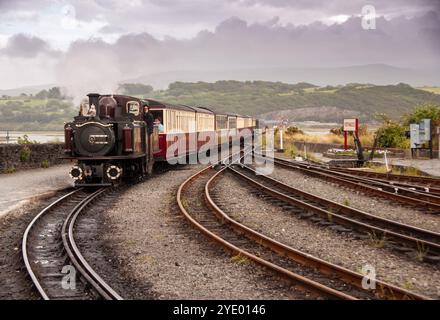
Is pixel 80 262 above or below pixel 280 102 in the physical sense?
below

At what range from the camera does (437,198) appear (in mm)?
13344

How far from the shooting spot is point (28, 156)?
23.3 metres

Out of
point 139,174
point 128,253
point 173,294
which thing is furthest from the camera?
point 139,174

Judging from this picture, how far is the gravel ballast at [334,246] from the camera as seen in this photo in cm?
747

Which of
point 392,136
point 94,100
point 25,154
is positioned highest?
point 94,100

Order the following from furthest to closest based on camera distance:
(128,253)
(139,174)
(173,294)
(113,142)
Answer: (139,174)
(113,142)
(128,253)
(173,294)

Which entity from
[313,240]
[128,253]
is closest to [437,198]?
[313,240]

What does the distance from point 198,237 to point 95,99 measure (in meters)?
8.00

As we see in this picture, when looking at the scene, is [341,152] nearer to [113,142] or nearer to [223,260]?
[113,142]

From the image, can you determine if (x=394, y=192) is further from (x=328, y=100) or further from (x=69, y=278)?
(x=328, y=100)

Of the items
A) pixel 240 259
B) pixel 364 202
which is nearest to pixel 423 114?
pixel 364 202

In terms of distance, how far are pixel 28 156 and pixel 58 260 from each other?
15.8 metres

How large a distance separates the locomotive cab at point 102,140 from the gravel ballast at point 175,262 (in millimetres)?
3309

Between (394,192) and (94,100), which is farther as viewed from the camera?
(94,100)
